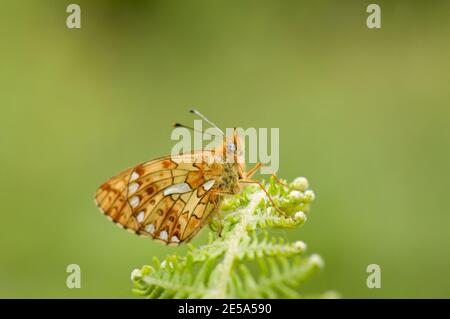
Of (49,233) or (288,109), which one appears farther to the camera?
(288,109)

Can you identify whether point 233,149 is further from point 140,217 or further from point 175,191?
point 140,217

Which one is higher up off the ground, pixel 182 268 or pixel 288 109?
pixel 288 109

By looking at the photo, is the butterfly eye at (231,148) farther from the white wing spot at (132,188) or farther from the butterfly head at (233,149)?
the white wing spot at (132,188)

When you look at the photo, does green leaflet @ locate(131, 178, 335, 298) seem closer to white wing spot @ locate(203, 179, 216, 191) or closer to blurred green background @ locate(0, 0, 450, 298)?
white wing spot @ locate(203, 179, 216, 191)

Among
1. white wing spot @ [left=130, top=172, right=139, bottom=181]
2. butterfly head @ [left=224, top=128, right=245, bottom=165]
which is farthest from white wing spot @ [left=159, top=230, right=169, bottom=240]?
butterfly head @ [left=224, top=128, right=245, bottom=165]

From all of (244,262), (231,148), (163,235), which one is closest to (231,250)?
(244,262)

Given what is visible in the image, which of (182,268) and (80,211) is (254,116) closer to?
(80,211)
